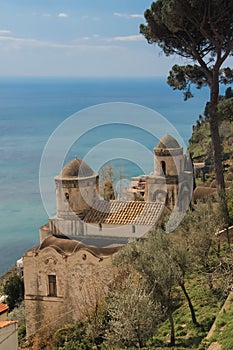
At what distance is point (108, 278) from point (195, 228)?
3.72 metres

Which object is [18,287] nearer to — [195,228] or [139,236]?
[139,236]

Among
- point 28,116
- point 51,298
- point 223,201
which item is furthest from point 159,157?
point 28,116

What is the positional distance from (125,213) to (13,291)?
27.5 feet

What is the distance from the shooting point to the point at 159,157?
15.0 m

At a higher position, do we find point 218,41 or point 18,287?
point 218,41

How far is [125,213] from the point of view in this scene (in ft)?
45.6

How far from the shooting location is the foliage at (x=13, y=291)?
19195mm

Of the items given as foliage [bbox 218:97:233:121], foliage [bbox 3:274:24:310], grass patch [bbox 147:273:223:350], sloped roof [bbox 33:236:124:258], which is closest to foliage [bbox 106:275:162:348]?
grass patch [bbox 147:273:223:350]

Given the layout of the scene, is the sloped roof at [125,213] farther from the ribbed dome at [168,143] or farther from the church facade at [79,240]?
the ribbed dome at [168,143]

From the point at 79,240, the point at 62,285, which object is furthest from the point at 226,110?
the point at 62,285

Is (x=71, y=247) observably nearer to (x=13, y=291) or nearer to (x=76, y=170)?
(x=76, y=170)

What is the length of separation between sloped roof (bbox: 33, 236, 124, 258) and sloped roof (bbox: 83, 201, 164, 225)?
903 millimetres

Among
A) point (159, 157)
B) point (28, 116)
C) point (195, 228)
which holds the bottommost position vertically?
point (195, 228)

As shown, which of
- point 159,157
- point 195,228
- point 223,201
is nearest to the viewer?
point 195,228
